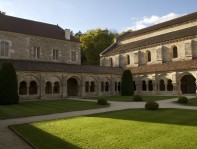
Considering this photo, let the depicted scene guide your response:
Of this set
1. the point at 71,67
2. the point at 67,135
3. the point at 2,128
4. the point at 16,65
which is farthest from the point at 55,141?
the point at 71,67

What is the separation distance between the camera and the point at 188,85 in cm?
3111

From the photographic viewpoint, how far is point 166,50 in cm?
3312

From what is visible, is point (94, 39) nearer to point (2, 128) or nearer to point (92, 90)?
point (92, 90)

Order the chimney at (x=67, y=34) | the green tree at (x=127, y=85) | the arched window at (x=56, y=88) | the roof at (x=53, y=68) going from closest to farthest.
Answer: the roof at (x=53, y=68), the arched window at (x=56, y=88), the green tree at (x=127, y=85), the chimney at (x=67, y=34)

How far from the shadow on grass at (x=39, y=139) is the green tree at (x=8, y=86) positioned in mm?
11714

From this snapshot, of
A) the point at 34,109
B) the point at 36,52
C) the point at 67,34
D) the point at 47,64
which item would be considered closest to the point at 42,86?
the point at 47,64

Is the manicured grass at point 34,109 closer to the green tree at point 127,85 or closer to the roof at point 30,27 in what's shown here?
the green tree at point 127,85

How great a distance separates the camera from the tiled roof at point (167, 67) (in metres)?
28.0

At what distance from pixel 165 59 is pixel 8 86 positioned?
23.2 metres

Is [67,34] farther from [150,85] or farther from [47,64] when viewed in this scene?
[150,85]

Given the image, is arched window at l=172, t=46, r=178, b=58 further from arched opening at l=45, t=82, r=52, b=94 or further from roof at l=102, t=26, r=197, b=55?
arched opening at l=45, t=82, r=52, b=94

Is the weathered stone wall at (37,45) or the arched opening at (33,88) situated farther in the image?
the weathered stone wall at (37,45)

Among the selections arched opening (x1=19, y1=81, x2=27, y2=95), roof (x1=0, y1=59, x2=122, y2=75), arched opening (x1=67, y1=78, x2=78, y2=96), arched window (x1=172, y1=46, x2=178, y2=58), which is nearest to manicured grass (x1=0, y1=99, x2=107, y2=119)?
roof (x1=0, y1=59, x2=122, y2=75)

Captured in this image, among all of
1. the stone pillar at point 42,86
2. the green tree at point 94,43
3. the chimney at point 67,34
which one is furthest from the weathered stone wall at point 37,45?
the green tree at point 94,43
